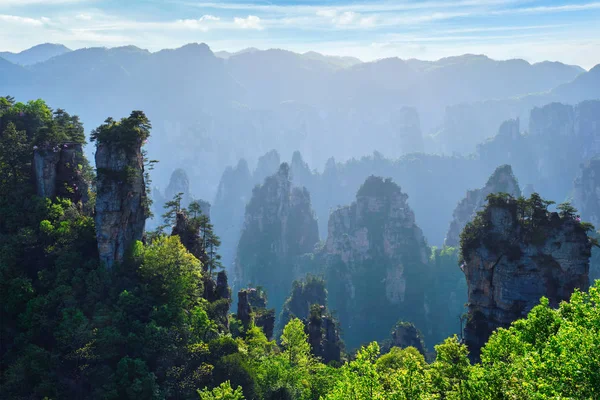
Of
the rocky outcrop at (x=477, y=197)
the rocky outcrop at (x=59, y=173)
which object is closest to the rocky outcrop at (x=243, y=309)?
the rocky outcrop at (x=59, y=173)

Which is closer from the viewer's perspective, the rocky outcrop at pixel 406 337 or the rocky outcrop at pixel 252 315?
the rocky outcrop at pixel 252 315

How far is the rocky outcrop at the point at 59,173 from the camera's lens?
149 ft

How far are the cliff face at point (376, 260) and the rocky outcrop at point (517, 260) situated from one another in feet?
222

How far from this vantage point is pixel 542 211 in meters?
50.7

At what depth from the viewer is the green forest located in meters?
25.4

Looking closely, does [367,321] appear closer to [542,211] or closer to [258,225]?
[258,225]

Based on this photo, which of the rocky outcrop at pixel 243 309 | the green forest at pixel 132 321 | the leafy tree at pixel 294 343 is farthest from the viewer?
the rocky outcrop at pixel 243 309

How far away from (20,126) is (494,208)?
53.8 meters

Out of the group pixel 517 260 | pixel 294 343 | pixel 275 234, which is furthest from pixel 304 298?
pixel 517 260

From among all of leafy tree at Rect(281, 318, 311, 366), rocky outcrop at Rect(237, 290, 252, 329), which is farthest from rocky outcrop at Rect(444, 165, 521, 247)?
leafy tree at Rect(281, 318, 311, 366)

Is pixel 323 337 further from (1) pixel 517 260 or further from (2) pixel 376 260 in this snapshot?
(2) pixel 376 260

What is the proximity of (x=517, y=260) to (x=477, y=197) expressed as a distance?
339 ft

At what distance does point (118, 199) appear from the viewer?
42.6 m

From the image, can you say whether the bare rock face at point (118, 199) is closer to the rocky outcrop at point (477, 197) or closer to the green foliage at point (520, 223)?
the green foliage at point (520, 223)
